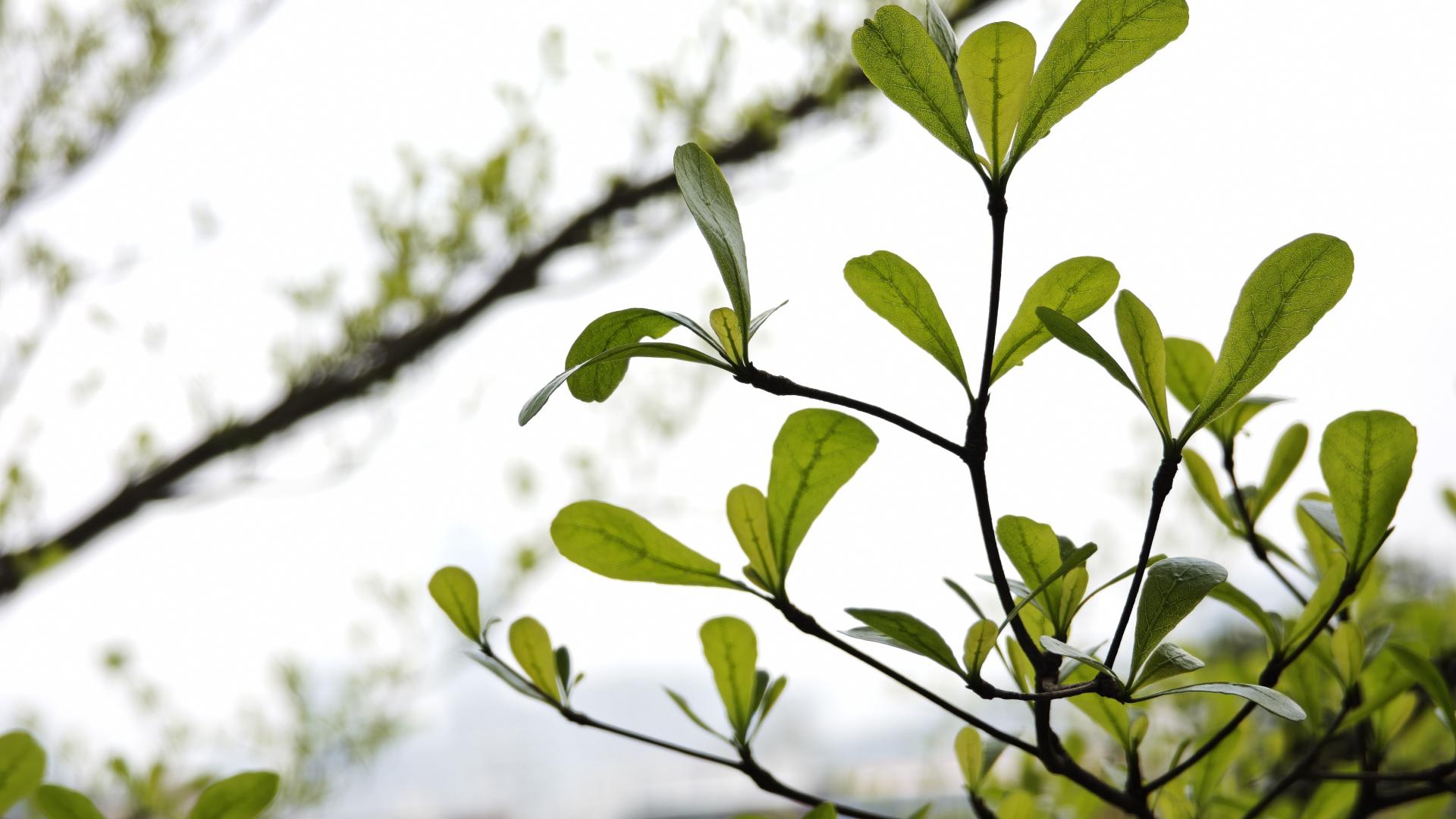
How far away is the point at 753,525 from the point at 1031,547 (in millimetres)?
53

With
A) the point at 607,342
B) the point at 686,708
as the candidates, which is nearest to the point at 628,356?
the point at 607,342

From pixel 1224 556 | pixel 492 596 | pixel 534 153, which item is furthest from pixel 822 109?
pixel 492 596

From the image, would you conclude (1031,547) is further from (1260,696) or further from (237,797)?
(237,797)

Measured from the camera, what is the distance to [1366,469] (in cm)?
18

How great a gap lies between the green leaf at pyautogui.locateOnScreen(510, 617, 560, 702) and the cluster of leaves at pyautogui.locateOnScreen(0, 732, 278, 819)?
6cm

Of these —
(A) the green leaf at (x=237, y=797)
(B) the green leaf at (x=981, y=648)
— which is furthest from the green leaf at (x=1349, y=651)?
(A) the green leaf at (x=237, y=797)

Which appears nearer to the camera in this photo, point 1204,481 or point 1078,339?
point 1078,339

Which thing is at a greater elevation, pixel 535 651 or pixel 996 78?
pixel 996 78

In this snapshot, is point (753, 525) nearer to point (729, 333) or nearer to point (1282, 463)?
point (729, 333)

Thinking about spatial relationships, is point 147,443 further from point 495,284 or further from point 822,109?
point 822,109

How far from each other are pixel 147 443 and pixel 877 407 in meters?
0.88

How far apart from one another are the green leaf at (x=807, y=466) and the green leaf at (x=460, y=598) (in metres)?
0.08

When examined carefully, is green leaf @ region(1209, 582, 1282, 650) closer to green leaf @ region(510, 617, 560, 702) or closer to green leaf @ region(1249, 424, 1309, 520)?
green leaf @ region(1249, 424, 1309, 520)

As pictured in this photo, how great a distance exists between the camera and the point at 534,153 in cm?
87
